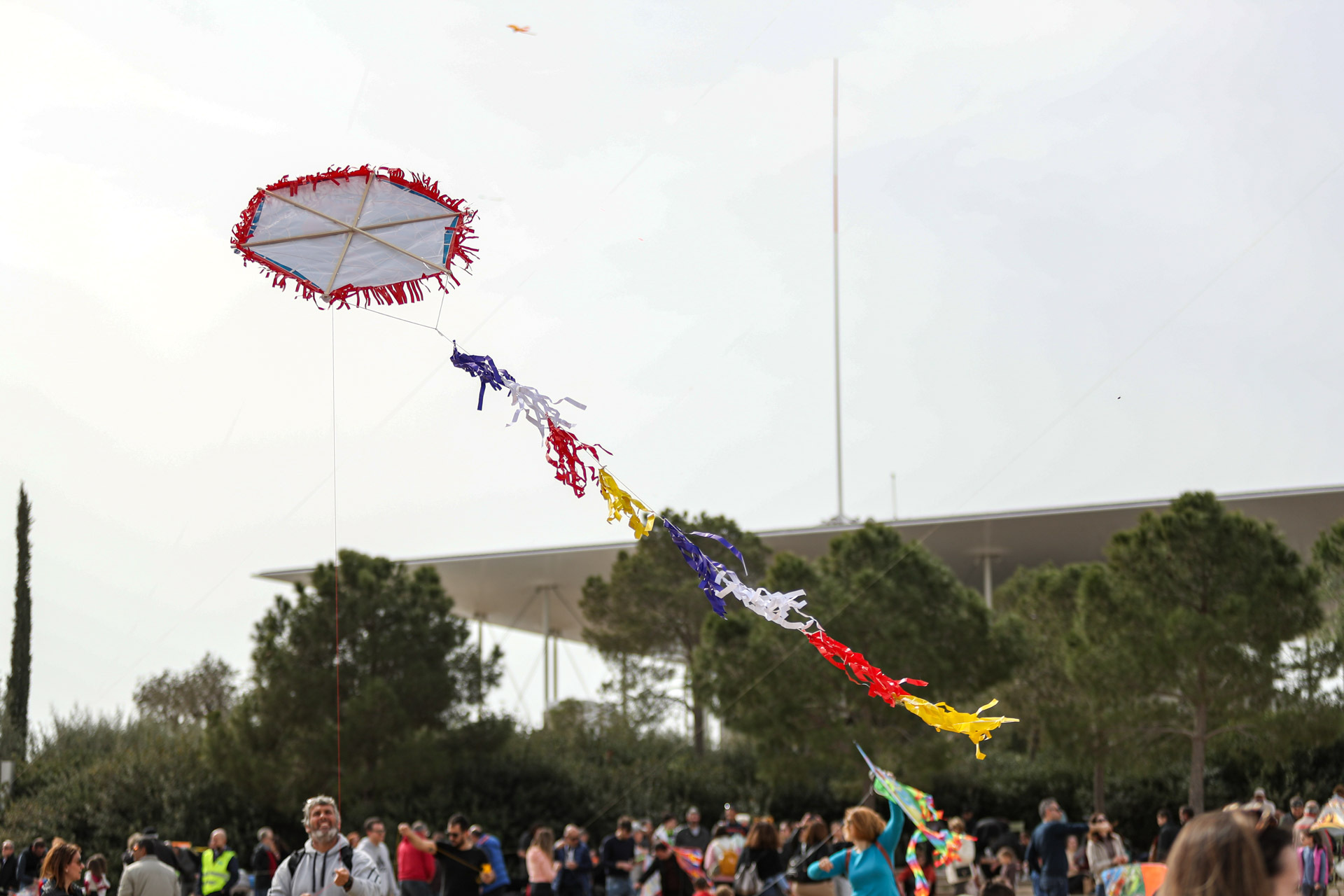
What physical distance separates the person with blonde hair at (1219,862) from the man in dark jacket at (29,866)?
475 inches

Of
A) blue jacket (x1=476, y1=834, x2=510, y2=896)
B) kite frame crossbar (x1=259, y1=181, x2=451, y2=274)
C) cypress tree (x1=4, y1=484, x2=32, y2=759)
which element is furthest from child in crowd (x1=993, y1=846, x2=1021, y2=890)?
cypress tree (x1=4, y1=484, x2=32, y2=759)

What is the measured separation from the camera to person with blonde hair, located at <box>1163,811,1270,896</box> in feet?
6.63

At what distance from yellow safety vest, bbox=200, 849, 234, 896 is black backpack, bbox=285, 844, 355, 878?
665 cm

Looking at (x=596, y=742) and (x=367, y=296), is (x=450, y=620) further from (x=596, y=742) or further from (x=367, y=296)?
(x=367, y=296)

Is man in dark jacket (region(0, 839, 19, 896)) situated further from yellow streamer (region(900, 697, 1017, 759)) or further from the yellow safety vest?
yellow streamer (region(900, 697, 1017, 759))

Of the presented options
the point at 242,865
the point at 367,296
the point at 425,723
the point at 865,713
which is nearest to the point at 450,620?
the point at 425,723

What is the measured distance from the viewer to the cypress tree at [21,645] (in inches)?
829

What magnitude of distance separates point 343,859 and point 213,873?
687cm

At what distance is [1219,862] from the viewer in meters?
2.03

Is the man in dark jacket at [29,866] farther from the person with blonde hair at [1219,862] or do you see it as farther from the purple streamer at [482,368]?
the person with blonde hair at [1219,862]

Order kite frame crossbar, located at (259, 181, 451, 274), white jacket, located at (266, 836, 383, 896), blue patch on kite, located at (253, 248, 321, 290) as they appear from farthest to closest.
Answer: blue patch on kite, located at (253, 248, 321, 290)
kite frame crossbar, located at (259, 181, 451, 274)
white jacket, located at (266, 836, 383, 896)

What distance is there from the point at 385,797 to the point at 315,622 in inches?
122

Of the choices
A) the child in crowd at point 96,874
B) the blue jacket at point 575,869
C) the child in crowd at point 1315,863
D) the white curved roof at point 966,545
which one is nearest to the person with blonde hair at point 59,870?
the child in crowd at point 96,874

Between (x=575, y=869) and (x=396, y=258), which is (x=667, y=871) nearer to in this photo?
(x=575, y=869)
